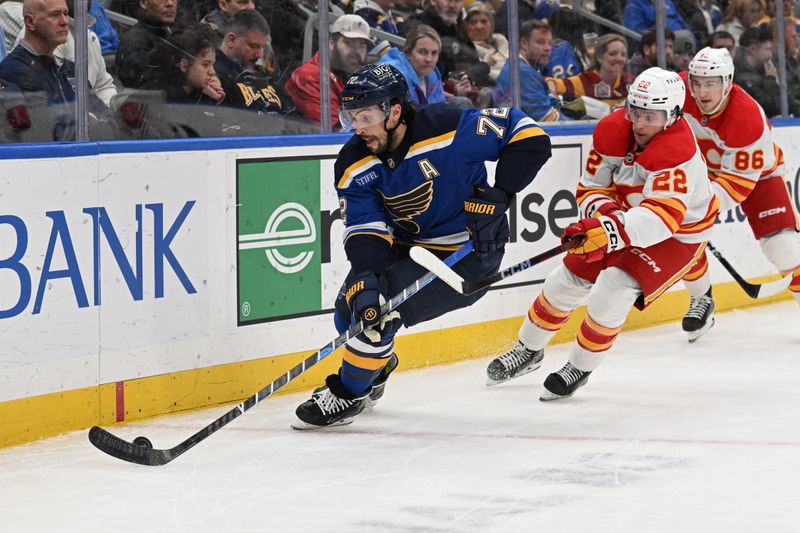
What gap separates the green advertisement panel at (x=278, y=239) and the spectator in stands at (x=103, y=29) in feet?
1.79

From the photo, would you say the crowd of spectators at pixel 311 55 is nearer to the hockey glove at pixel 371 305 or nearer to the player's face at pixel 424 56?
the player's face at pixel 424 56

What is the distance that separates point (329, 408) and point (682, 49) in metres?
3.03

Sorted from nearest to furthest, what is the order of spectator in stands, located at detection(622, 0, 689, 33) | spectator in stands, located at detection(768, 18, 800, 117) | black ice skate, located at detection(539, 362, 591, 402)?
black ice skate, located at detection(539, 362, 591, 402), spectator in stands, located at detection(622, 0, 689, 33), spectator in stands, located at detection(768, 18, 800, 117)

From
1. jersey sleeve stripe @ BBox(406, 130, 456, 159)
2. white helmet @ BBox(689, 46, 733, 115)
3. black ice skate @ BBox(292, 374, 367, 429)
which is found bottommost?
black ice skate @ BBox(292, 374, 367, 429)

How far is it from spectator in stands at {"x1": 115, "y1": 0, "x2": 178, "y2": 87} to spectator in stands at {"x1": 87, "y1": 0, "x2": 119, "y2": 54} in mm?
27

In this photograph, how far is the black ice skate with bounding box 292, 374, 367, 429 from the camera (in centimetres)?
369

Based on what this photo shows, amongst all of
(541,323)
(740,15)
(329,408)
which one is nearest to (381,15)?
(541,323)

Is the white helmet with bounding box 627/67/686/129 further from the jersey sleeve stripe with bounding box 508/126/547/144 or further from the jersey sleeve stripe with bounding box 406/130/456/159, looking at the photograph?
the jersey sleeve stripe with bounding box 406/130/456/159

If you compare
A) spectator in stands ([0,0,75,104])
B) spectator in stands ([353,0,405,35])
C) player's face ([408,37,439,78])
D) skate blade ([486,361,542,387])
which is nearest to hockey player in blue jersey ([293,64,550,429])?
skate blade ([486,361,542,387])

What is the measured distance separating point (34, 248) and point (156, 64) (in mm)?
747

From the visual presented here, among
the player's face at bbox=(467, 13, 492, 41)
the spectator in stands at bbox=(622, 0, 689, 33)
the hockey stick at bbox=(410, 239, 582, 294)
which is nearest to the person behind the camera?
the hockey stick at bbox=(410, 239, 582, 294)

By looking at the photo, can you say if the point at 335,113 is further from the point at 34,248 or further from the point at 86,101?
the point at 34,248

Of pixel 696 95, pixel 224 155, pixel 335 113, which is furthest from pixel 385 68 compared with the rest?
pixel 696 95

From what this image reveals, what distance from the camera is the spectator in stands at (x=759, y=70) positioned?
243 inches
